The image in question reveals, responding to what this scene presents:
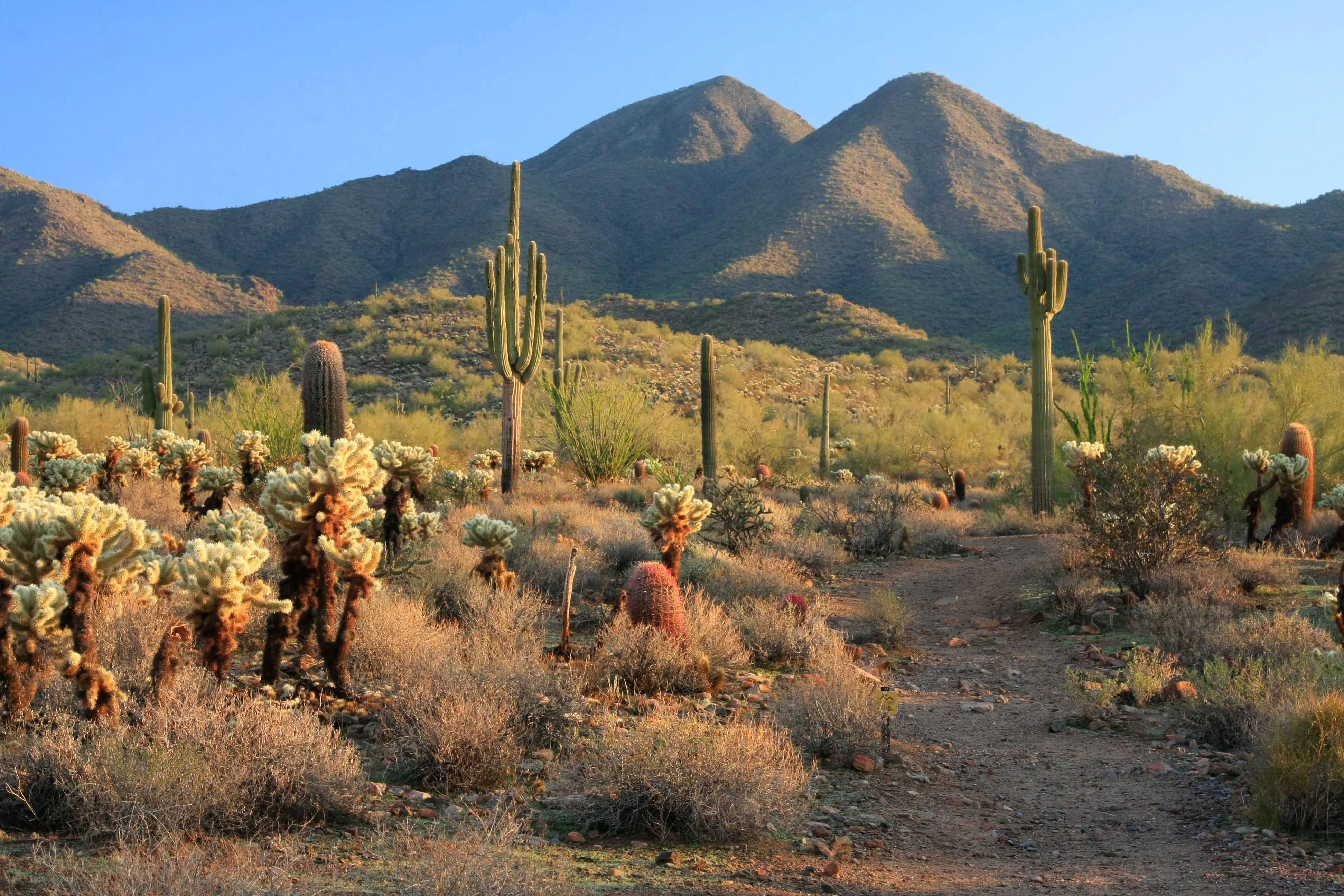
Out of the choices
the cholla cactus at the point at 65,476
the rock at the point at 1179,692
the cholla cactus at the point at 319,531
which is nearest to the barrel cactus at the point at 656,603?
the cholla cactus at the point at 319,531

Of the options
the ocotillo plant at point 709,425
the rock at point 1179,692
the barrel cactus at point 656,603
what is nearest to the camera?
the rock at point 1179,692

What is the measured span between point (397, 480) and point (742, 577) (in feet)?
11.6

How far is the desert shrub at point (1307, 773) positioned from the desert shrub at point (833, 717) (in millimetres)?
1950

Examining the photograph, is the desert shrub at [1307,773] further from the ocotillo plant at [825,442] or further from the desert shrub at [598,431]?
the ocotillo plant at [825,442]

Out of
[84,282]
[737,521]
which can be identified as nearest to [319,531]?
[737,521]

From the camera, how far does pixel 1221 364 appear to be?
57.8ft

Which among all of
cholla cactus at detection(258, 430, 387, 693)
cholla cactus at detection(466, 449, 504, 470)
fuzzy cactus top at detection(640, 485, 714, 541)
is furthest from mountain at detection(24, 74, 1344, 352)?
cholla cactus at detection(258, 430, 387, 693)

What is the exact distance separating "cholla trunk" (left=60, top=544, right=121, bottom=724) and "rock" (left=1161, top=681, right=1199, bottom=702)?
6.35m

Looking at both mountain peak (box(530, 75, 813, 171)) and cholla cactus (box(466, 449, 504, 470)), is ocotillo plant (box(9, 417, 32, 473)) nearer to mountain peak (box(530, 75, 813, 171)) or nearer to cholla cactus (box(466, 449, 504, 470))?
cholla cactus (box(466, 449, 504, 470))

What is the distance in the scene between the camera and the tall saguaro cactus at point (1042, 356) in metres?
15.7

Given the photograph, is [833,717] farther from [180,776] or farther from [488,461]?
[488,461]

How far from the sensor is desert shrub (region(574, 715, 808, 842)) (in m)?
4.44

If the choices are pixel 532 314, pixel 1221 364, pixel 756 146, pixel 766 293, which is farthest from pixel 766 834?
pixel 756 146

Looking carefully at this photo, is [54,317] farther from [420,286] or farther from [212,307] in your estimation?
[420,286]
